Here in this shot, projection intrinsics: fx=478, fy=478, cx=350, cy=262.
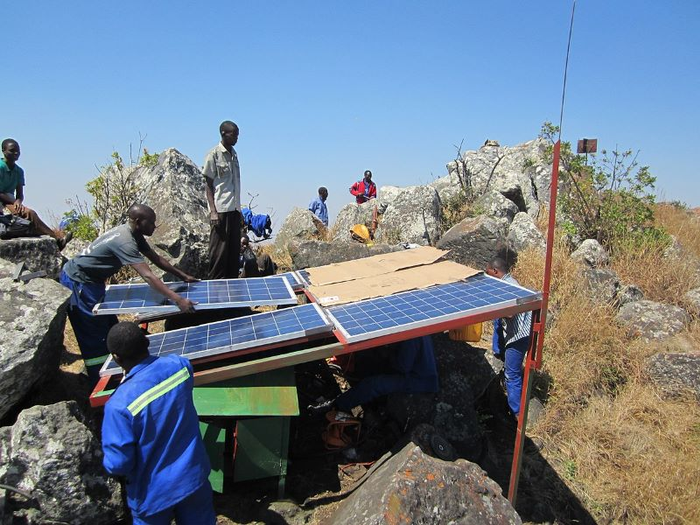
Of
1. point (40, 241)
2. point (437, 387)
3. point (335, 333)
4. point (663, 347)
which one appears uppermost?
point (40, 241)

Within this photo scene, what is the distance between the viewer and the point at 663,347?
7.35 metres

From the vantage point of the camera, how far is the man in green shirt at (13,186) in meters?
6.45

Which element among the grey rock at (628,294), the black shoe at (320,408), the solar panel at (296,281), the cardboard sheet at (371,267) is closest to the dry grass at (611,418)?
the grey rock at (628,294)

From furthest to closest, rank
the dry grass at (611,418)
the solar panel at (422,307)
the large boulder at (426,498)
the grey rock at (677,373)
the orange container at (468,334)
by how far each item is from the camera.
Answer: the grey rock at (677,373) < the orange container at (468,334) < the dry grass at (611,418) < the solar panel at (422,307) < the large boulder at (426,498)

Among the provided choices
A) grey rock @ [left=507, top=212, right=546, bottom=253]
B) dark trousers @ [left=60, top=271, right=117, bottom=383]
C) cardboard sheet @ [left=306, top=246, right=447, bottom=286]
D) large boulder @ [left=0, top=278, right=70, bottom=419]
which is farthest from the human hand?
grey rock @ [left=507, top=212, right=546, bottom=253]

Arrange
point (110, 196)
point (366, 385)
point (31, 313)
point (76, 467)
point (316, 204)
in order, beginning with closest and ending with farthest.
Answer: point (76, 467)
point (31, 313)
point (366, 385)
point (110, 196)
point (316, 204)

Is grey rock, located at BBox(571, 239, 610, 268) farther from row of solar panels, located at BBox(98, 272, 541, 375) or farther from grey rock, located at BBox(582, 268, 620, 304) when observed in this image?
row of solar panels, located at BBox(98, 272, 541, 375)

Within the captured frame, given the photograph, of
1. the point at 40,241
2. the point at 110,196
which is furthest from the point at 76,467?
the point at 110,196

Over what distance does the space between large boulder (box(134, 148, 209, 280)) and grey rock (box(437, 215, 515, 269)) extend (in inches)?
179

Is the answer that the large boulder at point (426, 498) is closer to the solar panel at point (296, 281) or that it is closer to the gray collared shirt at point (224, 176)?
the solar panel at point (296, 281)

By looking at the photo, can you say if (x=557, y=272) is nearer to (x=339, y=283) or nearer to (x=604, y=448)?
(x=604, y=448)

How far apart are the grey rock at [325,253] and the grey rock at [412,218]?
202 centimetres

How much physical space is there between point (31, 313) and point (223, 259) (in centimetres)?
279

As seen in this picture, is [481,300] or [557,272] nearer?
[481,300]
